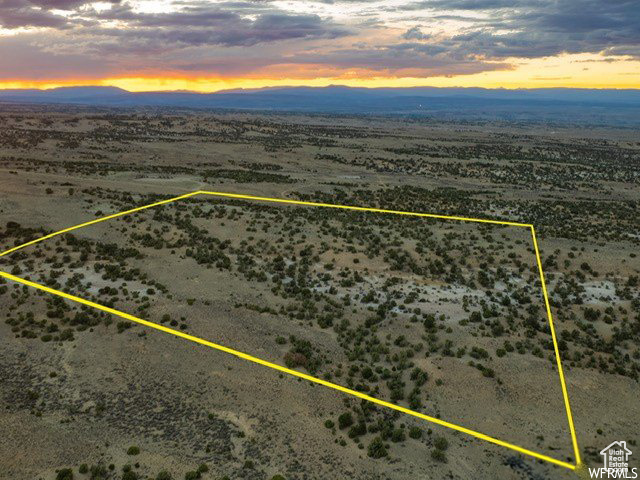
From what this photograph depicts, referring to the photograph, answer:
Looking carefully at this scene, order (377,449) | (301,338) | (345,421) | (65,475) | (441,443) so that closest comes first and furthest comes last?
(65,475)
(377,449)
(441,443)
(345,421)
(301,338)

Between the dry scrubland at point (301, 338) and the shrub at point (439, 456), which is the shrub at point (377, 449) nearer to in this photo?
the dry scrubland at point (301, 338)

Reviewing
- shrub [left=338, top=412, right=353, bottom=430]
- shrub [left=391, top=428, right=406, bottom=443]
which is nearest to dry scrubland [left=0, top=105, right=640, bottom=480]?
shrub [left=338, top=412, right=353, bottom=430]

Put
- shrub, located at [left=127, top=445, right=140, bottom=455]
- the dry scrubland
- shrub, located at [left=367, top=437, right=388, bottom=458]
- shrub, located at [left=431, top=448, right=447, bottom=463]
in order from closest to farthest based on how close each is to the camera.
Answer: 1. shrub, located at [left=127, top=445, right=140, bottom=455]
2. shrub, located at [left=431, top=448, right=447, bottom=463]
3. shrub, located at [left=367, top=437, right=388, bottom=458]
4. the dry scrubland

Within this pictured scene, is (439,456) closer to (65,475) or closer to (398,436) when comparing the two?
(398,436)

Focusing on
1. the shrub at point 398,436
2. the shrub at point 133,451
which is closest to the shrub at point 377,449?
the shrub at point 398,436

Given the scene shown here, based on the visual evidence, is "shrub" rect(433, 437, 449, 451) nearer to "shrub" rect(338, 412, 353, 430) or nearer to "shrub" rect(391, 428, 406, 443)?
"shrub" rect(391, 428, 406, 443)

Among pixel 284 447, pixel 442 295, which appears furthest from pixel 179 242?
pixel 284 447

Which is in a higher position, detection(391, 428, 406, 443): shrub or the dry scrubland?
the dry scrubland

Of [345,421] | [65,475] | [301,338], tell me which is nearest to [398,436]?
[345,421]

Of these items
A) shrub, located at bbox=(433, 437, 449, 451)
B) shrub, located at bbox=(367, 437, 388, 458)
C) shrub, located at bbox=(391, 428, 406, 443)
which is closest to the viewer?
shrub, located at bbox=(367, 437, 388, 458)
